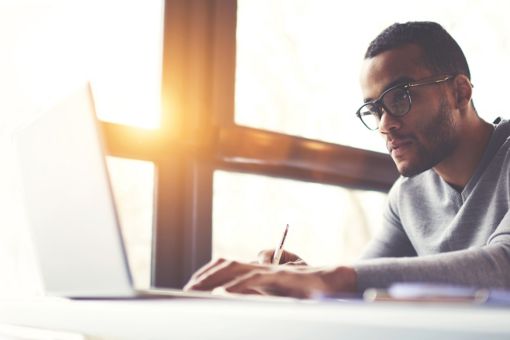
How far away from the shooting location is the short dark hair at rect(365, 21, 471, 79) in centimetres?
171

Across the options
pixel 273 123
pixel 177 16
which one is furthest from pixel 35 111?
pixel 273 123

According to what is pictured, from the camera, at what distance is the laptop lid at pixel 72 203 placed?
72 centimetres

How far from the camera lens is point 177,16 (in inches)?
71.9

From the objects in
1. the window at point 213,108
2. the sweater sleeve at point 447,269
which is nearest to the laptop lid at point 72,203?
the sweater sleeve at point 447,269

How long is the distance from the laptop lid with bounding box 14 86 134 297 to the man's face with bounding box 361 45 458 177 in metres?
1.08

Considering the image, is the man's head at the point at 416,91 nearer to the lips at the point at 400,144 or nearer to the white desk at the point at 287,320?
the lips at the point at 400,144

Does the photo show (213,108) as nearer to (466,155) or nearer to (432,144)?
(432,144)

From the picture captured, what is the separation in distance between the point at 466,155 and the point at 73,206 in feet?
4.17

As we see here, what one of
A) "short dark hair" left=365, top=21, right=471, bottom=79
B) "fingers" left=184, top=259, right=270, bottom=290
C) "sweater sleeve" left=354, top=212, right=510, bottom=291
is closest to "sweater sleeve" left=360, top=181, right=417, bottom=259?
"short dark hair" left=365, top=21, right=471, bottom=79

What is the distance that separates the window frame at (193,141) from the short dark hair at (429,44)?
43 cm

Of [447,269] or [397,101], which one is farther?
[397,101]

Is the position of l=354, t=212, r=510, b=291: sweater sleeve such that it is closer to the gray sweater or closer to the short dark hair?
the gray sweater

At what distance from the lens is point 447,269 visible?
0.96 metres

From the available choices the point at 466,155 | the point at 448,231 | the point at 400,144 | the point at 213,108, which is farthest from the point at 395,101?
the point at 213,108
